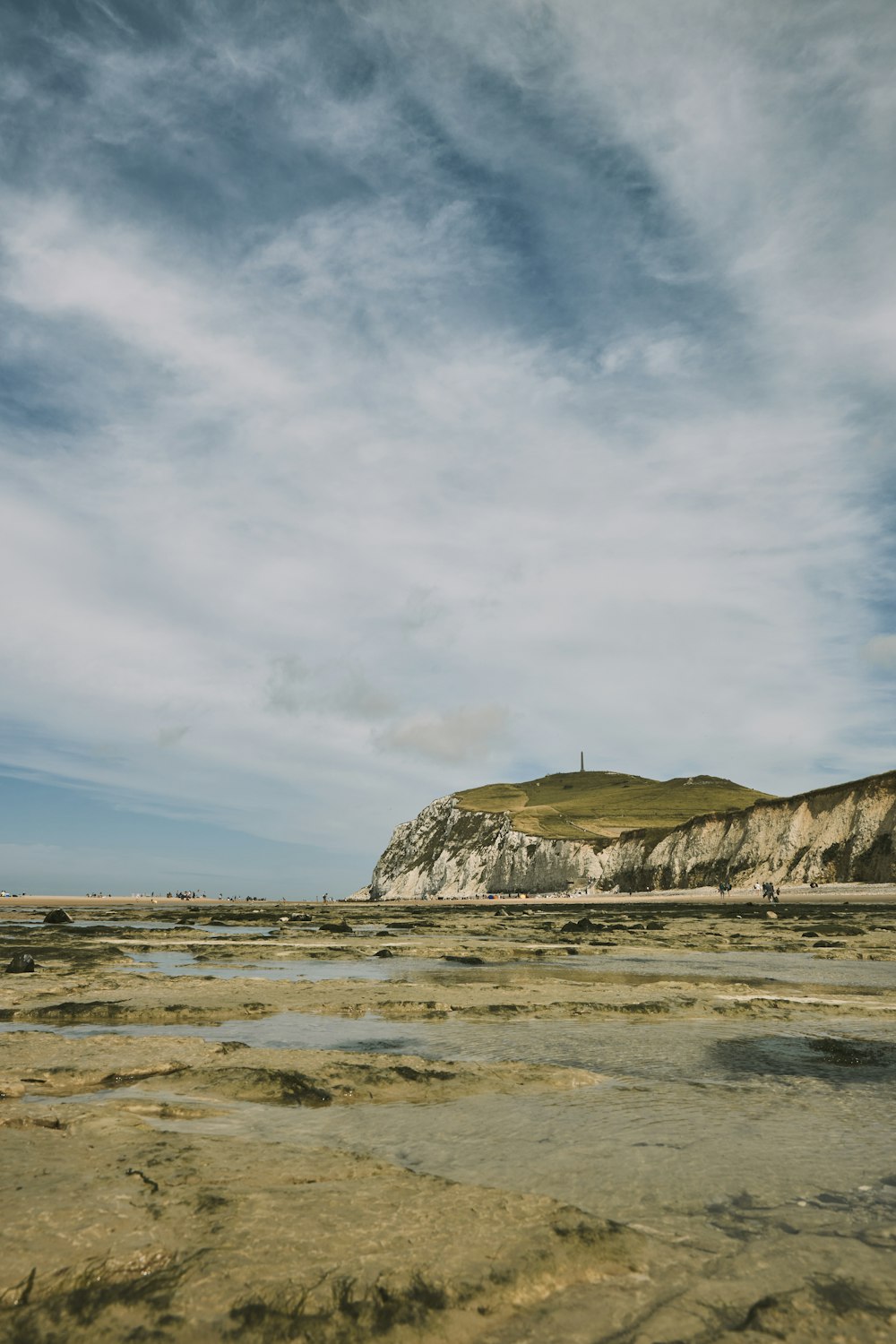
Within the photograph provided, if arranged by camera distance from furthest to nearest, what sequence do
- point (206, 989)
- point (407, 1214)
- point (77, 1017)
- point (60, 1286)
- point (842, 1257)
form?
point (206, 989) → point (77, 1017) → point (407, 1214) → point (842, 1257) → point (60, 1286)

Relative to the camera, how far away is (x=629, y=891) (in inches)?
4400

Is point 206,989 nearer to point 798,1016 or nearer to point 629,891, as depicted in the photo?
point 798,1016

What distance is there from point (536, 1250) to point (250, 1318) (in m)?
1.48

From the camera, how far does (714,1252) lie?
14.3 ft

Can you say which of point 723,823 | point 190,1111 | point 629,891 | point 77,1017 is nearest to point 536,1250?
point 190,1111

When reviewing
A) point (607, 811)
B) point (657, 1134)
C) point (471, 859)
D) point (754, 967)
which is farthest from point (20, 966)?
point (607, 811)

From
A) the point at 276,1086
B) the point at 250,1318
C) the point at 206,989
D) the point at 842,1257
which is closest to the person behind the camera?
the point at 250,1318

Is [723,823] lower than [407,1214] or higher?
higher

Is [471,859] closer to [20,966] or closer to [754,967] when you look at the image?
[754,967]

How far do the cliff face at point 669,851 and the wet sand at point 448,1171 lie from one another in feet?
225

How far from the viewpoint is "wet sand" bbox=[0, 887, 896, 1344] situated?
12.3ft

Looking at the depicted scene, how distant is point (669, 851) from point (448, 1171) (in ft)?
346

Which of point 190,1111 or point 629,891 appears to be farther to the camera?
point 629,891

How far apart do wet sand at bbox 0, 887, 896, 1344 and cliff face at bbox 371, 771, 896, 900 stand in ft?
225
